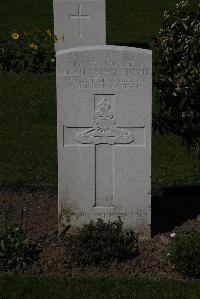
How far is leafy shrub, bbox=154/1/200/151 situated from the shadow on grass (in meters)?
0.70

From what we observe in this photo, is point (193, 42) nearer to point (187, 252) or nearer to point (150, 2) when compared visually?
point (187, 252)

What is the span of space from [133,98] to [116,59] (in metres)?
0.37

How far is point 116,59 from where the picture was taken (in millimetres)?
6352

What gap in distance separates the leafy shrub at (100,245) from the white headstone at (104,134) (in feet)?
0.74

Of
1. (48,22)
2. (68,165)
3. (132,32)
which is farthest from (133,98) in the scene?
(48,22)

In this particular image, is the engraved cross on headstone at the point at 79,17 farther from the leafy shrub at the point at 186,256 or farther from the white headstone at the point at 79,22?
the leafy shrub at the point at 186,256

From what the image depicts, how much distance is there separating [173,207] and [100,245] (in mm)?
1559

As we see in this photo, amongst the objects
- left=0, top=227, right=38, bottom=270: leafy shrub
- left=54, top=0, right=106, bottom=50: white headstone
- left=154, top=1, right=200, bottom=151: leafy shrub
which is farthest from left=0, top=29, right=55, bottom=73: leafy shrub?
left=0, top=227, right=38, bottom=270: leafy shrub

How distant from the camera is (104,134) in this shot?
6.53 meters

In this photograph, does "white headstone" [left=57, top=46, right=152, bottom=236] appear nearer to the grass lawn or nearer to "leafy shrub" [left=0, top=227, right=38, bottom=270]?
"leafy shrub" [left=0, top=227, right=38, bottom=270]

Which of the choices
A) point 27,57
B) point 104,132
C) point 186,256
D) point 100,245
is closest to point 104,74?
point 104,132

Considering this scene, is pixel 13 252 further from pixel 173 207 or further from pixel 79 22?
pixel 79 22

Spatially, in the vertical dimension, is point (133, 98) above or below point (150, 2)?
below

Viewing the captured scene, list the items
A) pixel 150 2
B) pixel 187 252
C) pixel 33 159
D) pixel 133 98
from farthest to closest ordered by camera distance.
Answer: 1. pixel 150 2
2. pixel 33 159
3. pixel 133 98
4. pixel 187 252
